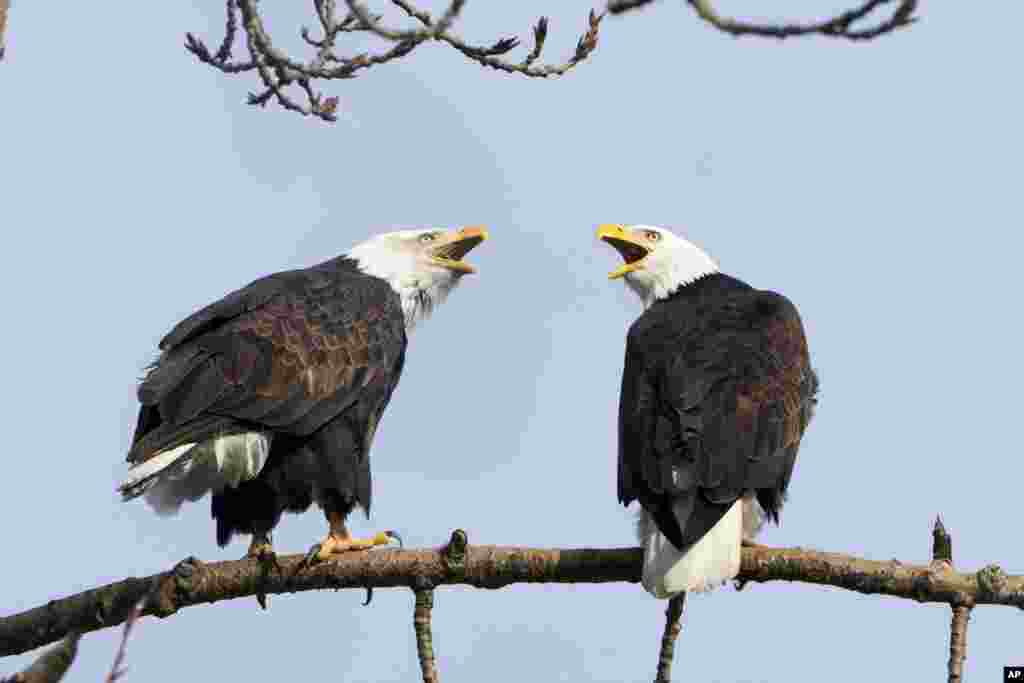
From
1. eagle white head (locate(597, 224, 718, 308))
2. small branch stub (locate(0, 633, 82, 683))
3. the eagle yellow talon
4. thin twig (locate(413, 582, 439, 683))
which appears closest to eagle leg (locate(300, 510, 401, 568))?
the eagle yellow talon

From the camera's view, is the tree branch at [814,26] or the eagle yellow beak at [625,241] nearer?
Answer: the tree branch at [814,26]

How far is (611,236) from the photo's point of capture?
7582 mm

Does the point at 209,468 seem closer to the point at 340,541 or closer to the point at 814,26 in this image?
the point at 340,541

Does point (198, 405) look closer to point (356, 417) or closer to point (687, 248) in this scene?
point (356, 417)

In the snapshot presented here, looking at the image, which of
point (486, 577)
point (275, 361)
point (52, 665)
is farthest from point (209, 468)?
point (52, 665)

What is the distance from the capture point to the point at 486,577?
Result: 209 inches

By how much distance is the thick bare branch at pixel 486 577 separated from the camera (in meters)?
5.08

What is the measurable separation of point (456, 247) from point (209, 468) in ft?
6.26

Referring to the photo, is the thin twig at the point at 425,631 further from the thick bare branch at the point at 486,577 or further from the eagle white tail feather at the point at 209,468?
the eagle white tail feather at the point at 209,468

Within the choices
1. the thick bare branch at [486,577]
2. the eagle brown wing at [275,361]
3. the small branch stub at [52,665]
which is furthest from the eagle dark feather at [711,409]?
the small branch stub at [52,665]

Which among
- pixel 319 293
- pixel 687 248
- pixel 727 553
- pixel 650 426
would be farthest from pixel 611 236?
pixel 727 553

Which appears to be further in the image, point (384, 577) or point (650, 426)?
point (650, 426)

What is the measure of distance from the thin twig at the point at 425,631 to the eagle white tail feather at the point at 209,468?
1.20 metres

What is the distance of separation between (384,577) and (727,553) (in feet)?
3.73
